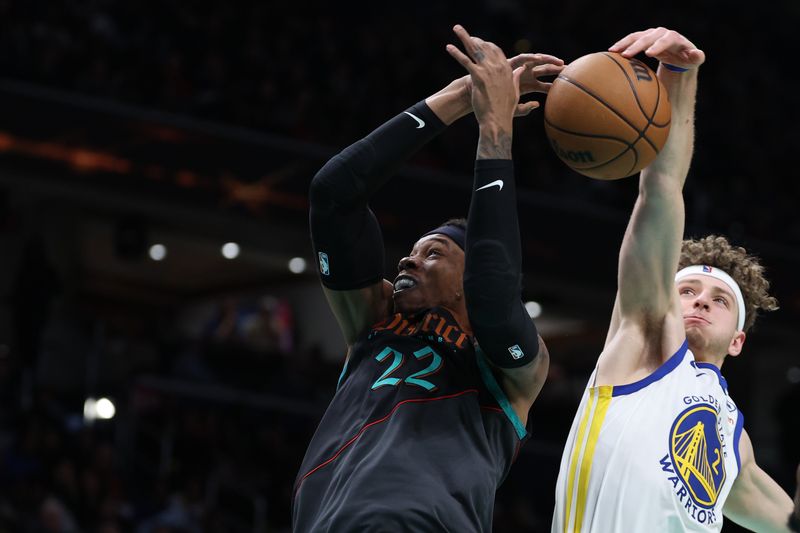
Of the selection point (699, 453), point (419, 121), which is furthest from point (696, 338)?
point (419, 121)

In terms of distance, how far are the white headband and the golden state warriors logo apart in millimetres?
527

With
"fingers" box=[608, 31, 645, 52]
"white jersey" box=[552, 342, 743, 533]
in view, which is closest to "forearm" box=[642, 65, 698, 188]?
"fingers" box=[608, 31, 645, 52]

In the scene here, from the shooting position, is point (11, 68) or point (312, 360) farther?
point (312, 360)

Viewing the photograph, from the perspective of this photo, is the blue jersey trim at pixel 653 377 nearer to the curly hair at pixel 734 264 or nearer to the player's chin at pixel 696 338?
the player's chin at pixel 696 338

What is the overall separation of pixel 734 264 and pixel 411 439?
1.68 metres

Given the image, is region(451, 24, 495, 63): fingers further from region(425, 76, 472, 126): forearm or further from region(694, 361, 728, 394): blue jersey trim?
region(694, 361, 728, 394): blue jersey trim

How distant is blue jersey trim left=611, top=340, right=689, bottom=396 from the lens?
395cm

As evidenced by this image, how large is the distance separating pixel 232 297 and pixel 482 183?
65.9 feet

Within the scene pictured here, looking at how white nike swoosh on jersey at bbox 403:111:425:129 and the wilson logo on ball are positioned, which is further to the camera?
white nike swoosh on jersey at bbox 403:111:425:129

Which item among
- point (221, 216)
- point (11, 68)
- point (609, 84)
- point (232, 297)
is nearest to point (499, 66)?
point (609, 84)

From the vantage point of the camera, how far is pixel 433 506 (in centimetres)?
328

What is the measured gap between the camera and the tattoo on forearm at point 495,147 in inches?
139

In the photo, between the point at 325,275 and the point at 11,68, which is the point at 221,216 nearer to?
the point at 11,68

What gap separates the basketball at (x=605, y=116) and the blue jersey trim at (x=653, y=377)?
68 cm
